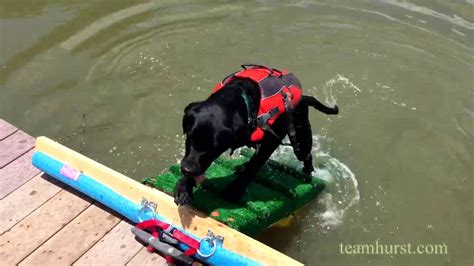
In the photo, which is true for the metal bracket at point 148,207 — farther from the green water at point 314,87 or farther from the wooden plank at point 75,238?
the green water at point 314,87

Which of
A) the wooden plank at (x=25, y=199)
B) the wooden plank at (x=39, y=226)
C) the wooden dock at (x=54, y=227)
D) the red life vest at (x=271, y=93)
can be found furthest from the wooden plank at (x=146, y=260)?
the red life vest at (x=271, y=93)

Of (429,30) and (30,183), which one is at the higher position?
(429,30)

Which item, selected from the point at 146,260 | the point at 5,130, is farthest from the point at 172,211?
the point at 5,130

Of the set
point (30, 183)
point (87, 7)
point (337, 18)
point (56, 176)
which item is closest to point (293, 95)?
point (56, 176)

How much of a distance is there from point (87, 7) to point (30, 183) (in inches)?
147

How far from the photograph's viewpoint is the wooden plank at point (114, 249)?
12.0 feet

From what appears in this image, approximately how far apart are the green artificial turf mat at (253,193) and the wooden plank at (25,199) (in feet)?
2.75

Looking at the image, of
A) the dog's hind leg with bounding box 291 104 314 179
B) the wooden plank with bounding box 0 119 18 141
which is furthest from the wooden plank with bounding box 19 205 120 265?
the dog's hind leg with bounding box 291 104 314 179

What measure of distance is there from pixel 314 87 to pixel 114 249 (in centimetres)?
308

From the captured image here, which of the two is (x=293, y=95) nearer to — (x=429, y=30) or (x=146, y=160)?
(x=146, y=160)

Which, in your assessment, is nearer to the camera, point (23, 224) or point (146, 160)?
point (23, 224)

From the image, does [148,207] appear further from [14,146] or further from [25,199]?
[14,146]

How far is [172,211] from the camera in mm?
3789

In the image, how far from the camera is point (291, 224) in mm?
4445
